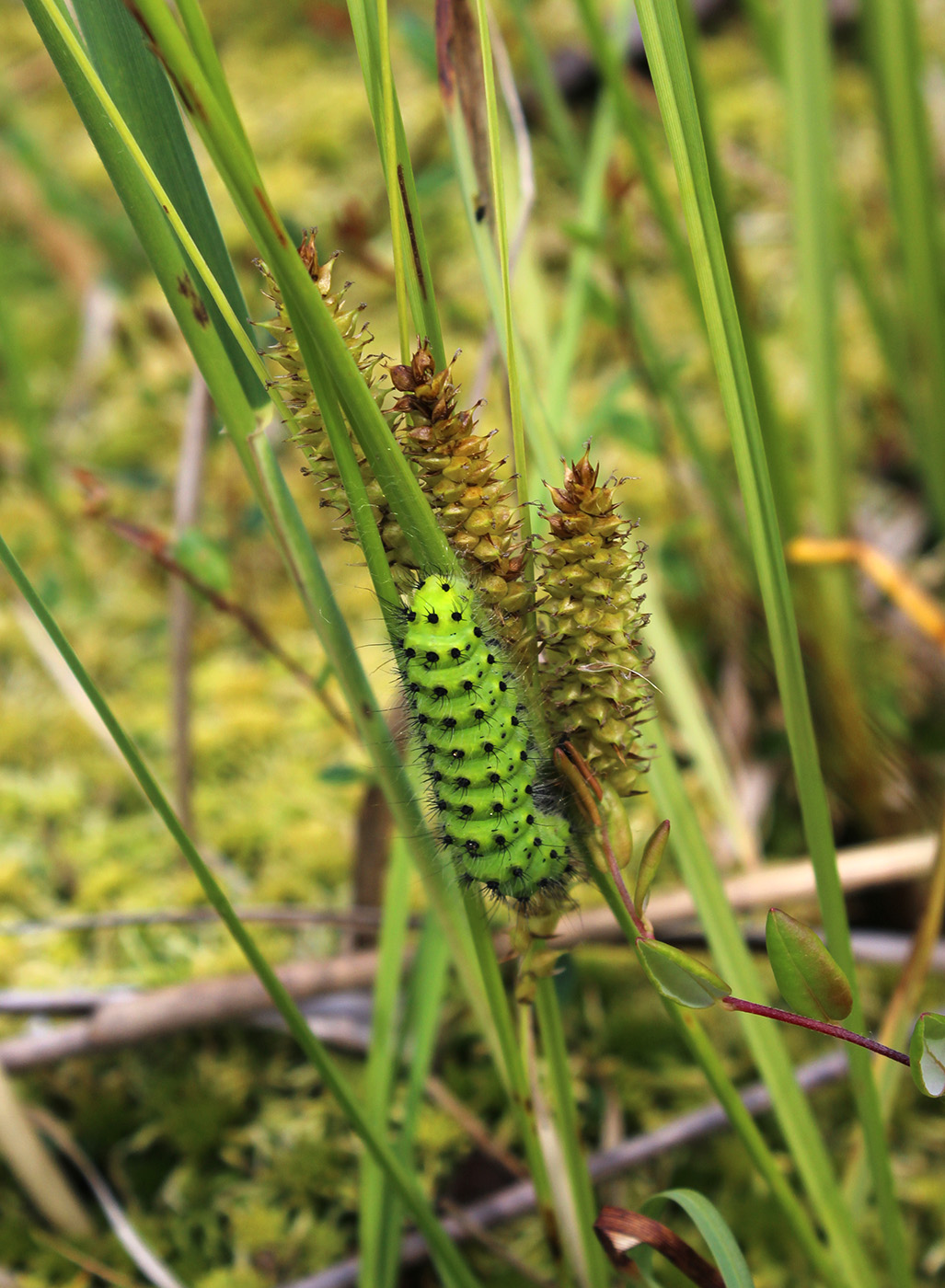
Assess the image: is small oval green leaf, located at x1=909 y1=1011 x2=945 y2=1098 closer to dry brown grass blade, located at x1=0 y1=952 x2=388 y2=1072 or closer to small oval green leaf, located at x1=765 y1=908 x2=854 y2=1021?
small oval green leaf, located at x1=765 y1=908 x2=854 y2=1021

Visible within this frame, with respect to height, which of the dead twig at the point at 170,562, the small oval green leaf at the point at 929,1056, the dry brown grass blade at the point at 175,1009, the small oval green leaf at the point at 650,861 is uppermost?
the dead twig at the point at 170,562

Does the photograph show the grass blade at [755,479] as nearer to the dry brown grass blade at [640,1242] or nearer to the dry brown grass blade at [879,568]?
the dry brown grass blade at [640,1242]

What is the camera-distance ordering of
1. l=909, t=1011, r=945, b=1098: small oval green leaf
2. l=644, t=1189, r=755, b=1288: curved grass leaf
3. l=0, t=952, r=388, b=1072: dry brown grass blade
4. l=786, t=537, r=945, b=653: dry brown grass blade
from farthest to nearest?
1. l=786, t=537, r=945, b=653: dry brown grass blade
2. l=0, t=952, r=388, b=1072: dry brown grass blade
3. l=644, t=1189, r=755, b=1288: curved grass leaf
4. l=909, t=1011, r=945, b=1098: small oval green leaf

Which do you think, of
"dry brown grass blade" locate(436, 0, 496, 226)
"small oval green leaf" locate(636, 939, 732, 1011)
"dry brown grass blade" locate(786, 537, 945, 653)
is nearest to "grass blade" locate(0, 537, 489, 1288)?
"small oval green leaf" locate(636, 939, 732, 1011)

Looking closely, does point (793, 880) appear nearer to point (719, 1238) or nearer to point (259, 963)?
point (719, 1238)

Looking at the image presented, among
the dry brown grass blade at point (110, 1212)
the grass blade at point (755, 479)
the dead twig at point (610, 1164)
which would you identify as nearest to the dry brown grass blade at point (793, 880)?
the dead twig at point (610, 1164)

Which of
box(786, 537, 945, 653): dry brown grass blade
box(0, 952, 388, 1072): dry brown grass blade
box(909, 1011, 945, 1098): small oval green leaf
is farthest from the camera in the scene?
box(786, 537, 945, 653): dry brown grass blade

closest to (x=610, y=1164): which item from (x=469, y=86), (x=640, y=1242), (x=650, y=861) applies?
(x=640, y=1242)
